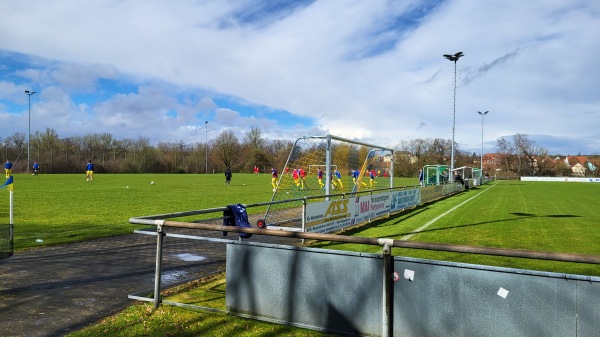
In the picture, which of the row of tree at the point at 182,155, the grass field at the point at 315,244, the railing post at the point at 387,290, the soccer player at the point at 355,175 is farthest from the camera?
the row of tree at the point at 182,155

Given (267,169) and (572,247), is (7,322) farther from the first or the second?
(267,169)

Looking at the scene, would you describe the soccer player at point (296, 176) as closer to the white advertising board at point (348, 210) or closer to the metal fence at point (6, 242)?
the white advertising board at point (348, 210)

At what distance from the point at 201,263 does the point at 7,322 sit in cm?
346

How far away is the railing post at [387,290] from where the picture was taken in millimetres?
3623

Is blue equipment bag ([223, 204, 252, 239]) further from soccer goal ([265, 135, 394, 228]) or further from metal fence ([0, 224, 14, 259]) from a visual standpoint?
soccer goal ([265, 135, 394, 228])

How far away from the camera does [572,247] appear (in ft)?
32.9

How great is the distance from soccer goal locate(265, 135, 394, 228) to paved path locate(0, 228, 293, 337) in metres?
3.39

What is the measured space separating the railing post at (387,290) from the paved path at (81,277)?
3106mm

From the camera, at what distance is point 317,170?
17.8m

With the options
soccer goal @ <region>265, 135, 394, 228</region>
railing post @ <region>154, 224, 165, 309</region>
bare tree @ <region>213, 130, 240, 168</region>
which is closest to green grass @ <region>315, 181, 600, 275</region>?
soccer goal @ <region>265, 135, 394, 228</region>

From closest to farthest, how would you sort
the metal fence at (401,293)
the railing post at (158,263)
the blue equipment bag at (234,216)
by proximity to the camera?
the metal fence at (401,293), the railing post at (158,263), the blue equipment bag at (234,216)

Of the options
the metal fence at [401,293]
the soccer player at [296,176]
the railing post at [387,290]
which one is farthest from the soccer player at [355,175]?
the railing post at [387,290]

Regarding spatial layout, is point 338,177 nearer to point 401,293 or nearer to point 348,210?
point 348,210

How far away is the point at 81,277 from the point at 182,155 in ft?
275
